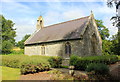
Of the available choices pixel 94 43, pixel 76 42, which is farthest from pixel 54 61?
pixel 94 43

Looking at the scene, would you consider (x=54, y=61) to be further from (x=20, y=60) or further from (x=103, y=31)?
(x=103, y=31)

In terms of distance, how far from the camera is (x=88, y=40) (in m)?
21.0

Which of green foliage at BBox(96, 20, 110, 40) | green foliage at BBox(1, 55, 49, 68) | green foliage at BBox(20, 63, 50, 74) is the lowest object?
green foliage at BBox(20, 63, 50, 74)

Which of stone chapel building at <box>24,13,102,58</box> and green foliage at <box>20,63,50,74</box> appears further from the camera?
stone chapel building at <box>24,13,102,58</box>

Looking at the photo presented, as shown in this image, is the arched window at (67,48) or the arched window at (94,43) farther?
the arched window at (94,43)

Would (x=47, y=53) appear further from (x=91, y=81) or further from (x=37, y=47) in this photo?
(x=91, y=81)

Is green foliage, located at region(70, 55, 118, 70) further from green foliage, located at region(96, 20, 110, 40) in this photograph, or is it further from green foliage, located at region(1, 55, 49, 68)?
green foliage, located at region(96, 20, 110, 40)

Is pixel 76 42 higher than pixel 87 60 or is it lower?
higher

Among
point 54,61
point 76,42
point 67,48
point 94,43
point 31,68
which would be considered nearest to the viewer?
point 31,68

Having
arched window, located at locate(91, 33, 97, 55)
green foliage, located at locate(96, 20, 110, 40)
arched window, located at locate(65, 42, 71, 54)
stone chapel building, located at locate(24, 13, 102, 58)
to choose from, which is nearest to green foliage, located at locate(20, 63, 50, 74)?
stone chapel building, located at locate(24, 13, 102, 58)

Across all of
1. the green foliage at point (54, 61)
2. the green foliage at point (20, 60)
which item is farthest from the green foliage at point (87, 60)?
the green foliage at point (20, 60)

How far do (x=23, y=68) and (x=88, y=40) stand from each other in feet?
44.0

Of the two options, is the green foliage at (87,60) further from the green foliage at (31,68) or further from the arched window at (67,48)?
the green foliage at (31,68)

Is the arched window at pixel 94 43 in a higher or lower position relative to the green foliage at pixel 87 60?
higher
